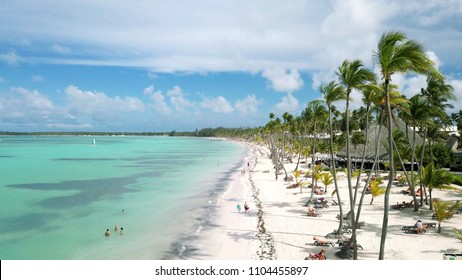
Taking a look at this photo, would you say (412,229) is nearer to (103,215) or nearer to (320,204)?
(320,204)

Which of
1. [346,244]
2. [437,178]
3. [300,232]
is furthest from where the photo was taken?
[437,178]

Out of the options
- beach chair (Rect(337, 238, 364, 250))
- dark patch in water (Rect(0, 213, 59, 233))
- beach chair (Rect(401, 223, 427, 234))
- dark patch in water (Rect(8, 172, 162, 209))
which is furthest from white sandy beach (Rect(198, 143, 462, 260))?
dark patch in water (Rect(8, 172, 162, 209))

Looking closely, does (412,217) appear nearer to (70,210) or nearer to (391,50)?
(391,50)

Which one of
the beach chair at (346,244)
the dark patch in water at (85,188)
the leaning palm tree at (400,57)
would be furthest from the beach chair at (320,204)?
the dark patch in water at (85,188)

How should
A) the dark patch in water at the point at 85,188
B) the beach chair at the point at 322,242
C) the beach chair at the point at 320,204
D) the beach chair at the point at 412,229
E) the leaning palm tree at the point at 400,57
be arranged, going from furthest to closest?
the dark patch in water at the point at 85,188 → the beach chair at the point at 320,204 → the beach chair at the point at 412,229 → the beach chair at the point at 322,242 → the leaning palm tree at the point at 400,57

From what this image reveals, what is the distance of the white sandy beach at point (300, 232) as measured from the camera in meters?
16.2

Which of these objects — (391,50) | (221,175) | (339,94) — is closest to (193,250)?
(339,94)

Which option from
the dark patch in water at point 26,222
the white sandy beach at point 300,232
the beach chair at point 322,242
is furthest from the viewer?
the dark patch in water at point 26,222

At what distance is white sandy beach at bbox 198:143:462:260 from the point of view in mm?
16172

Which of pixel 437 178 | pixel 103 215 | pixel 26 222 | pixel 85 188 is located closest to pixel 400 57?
pixel 437 178

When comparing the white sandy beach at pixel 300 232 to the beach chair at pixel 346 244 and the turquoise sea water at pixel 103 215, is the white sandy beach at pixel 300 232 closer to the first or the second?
the beach chair at pixel 346 244

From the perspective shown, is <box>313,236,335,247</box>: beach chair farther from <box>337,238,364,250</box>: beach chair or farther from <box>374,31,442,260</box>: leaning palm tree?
<box>374,31,442,260</box>: leaning palm tree

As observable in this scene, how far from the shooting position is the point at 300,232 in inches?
773

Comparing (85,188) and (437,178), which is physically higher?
(437,178)
